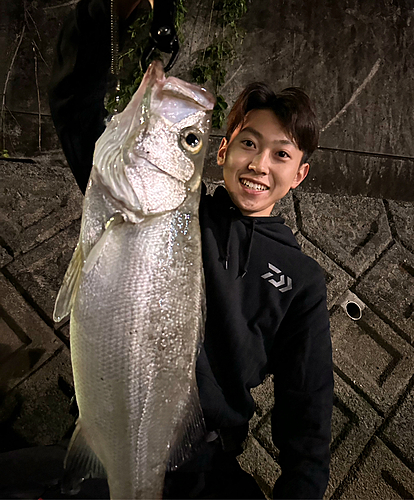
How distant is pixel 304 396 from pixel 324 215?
228 cm

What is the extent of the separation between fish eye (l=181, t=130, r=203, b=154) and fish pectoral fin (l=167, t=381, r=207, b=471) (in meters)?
1.07

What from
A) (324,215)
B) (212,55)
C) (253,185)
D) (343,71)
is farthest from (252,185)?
(343,71)

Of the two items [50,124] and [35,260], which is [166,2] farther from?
[50,124]

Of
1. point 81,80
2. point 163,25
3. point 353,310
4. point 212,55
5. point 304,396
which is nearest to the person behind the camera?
point 163,25

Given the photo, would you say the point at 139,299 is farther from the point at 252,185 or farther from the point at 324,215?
the point at 324,215

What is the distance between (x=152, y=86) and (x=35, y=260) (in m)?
2.15

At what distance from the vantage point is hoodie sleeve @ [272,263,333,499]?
190 cm

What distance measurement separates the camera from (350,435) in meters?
3.00

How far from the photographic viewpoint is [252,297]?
213cm

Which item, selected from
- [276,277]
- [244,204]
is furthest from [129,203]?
[276,277]

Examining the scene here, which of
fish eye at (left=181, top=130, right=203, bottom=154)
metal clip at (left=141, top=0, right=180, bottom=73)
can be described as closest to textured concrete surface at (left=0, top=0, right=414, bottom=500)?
fish eye at (left=181, top=130, right=203, bottom=154)

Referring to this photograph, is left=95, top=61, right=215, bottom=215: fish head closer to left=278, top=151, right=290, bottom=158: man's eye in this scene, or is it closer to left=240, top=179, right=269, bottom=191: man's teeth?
left=240, top=179, right=269, bottom=191: man's teeth

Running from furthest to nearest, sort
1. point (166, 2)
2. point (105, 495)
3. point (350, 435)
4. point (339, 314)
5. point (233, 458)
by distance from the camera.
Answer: point (339, 314) < point (350, 435) < point (233, 458) < point (105, 495) < point (166, 2)

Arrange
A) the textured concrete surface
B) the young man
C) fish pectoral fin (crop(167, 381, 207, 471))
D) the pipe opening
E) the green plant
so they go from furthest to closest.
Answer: the green plant → the pipe opening → the textured concrete surface → the young man → fish pectoral fin (crop(167, 381, 207, 471))
